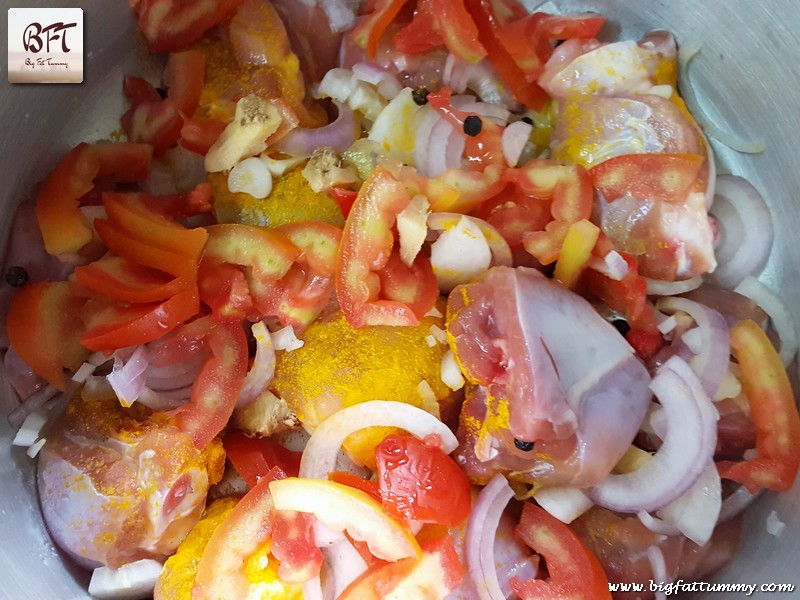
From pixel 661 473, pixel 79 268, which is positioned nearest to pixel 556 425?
pixel 661 473

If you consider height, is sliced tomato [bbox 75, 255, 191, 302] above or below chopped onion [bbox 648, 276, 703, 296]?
below

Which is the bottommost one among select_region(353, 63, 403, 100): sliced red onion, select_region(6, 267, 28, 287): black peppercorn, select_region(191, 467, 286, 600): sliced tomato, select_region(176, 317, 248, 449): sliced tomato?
select_region(191, 467, 286, 600): sliced tomato

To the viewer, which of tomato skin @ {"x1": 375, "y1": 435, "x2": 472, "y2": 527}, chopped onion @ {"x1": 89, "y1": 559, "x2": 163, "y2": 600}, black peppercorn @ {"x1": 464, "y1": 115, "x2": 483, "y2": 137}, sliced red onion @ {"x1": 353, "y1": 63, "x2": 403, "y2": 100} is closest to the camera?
tomato skin @ {"x1": 375, "y1": 435, "x2": 472, "y2": 527}

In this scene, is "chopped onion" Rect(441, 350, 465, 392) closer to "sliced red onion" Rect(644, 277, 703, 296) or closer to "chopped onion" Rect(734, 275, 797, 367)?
"sliced red onion" Rect(644, 277, 703, 296)

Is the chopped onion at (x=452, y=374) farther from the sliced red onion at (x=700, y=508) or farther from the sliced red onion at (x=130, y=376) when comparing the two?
the sliced red onion at (x=130, y=376)

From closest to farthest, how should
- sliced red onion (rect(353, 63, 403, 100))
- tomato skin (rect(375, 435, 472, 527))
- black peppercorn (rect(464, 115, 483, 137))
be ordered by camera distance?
tomato skin (rect(375, 435, 472, 527)) < black peppercorn (rect(464, 115, 483, 137)) < sliced red onion (rect(353, 63, 403, 100))

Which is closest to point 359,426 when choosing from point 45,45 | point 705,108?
point 45,45

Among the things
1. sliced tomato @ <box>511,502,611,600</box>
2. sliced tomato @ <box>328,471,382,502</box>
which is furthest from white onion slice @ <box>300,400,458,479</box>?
sliced tomato @ <box>511,502,611,600</box>
